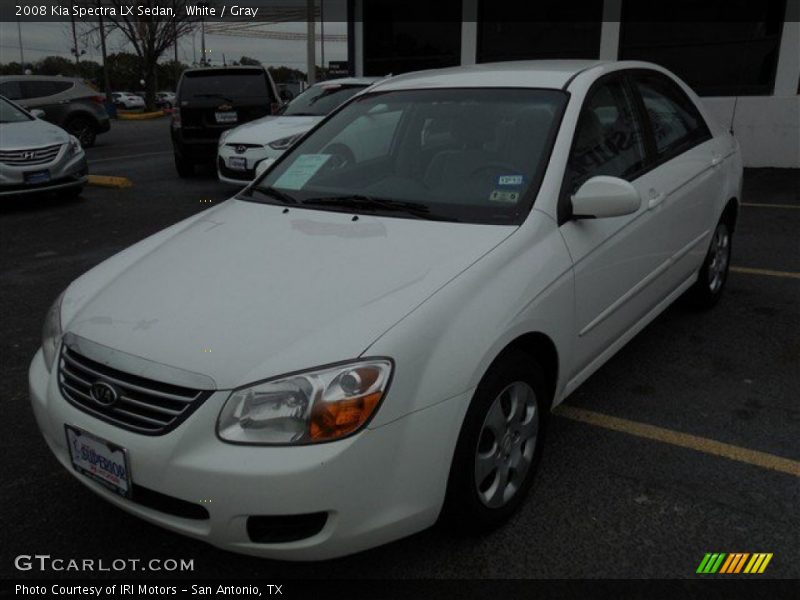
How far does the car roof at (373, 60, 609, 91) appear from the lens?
3184mm

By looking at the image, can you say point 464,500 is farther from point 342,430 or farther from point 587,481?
point 587,481

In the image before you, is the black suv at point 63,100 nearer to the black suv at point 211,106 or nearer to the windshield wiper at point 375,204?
the black suv at point 211,106

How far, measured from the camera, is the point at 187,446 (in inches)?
76.7

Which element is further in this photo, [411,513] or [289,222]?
[289,222]

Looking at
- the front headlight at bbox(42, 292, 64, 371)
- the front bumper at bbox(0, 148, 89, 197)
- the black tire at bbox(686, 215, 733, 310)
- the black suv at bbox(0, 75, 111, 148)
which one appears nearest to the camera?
the front headlight at bbox(42, 292, 64, 371)

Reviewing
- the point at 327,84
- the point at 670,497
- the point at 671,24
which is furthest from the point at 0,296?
the point at 671,24

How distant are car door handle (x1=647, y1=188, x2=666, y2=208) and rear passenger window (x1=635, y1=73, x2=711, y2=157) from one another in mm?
306

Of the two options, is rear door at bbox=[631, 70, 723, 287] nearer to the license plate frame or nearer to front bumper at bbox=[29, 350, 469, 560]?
front bumper at bbox=[29, 350, 469, 560]

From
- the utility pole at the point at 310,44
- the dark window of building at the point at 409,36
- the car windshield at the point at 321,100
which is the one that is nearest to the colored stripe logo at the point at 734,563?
the car windshield at the point at 321,100

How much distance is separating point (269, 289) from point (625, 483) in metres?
1.56

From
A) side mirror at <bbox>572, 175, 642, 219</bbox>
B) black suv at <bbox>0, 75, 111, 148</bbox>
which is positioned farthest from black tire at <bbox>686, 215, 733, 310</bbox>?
black suv at <bbox>0, 75, 111, 148</bbox>

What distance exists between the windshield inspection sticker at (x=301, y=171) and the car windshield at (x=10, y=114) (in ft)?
23.7

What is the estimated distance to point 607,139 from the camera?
3.21m

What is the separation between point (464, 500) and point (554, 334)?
0.69 m
